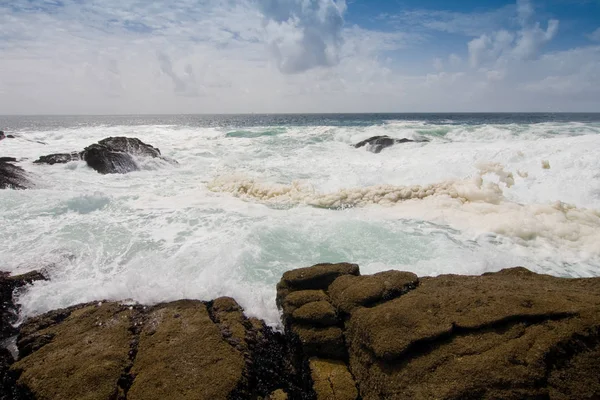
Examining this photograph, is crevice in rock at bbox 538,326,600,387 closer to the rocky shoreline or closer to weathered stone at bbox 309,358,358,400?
the rocky shoreline

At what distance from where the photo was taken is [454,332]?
370 centimetres

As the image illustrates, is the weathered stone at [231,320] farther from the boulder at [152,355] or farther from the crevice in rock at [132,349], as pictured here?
the crevice in rock at [132,349]

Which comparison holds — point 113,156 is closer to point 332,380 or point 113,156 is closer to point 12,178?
point 12,178

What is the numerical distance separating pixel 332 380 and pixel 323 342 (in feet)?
1.52

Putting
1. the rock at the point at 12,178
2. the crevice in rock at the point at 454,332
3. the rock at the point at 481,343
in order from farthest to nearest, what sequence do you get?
the rock at the point at 12,178 < the crevice in rock at the point at 454,332 < the rock at the point at 481,343

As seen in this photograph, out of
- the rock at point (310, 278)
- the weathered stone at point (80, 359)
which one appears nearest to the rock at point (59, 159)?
the weathered stone at point (80, 359)

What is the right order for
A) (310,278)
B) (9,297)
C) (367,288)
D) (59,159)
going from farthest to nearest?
(59,159), (9,297), (310,278), (367,288)

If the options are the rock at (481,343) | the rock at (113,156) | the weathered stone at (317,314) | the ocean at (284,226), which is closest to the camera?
the rock at (481,343)

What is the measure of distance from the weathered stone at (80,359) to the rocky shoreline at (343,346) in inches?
0.6

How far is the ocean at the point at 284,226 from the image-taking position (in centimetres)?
613

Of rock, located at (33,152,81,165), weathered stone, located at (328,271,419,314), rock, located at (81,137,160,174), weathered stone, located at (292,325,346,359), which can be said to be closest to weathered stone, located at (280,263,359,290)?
weathered stone, located at (328,271,419,314)

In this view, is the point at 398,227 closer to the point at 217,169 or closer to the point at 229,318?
the point at 229,318

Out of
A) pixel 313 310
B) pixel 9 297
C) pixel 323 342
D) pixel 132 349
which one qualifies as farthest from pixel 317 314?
pixel 9 297

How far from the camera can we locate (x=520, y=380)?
3.10m
